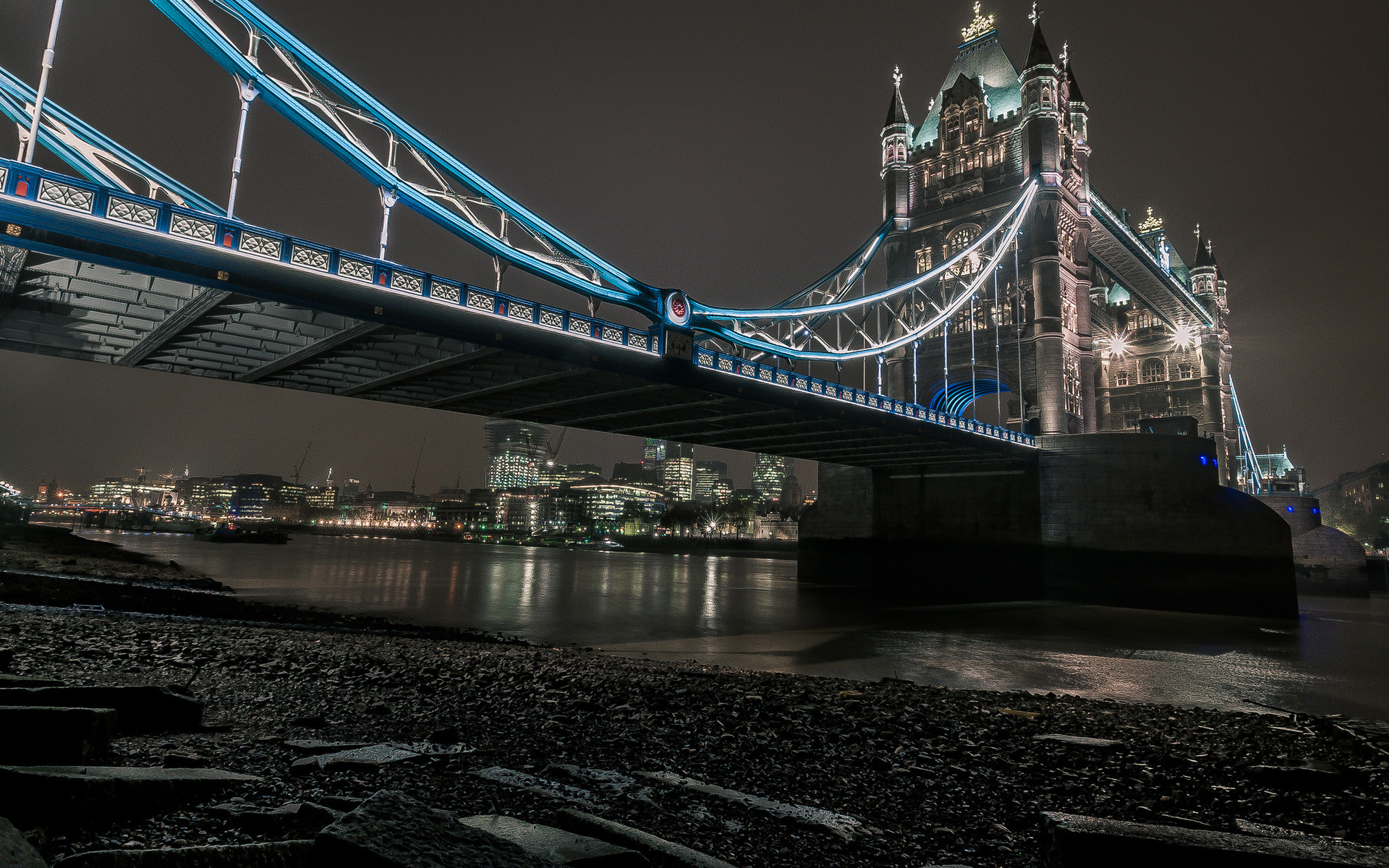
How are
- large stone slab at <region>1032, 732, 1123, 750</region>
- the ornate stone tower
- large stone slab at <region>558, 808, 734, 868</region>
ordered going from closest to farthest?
large stone slab at <region>558, 808, 734, 868</region>, large stone slab at <region>1032, 732, 1123, 750</region>, the ornate stone tower

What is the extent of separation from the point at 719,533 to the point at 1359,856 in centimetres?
11542

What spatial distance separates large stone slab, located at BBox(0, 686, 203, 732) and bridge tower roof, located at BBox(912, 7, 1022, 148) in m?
54.1

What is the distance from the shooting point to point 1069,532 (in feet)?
104

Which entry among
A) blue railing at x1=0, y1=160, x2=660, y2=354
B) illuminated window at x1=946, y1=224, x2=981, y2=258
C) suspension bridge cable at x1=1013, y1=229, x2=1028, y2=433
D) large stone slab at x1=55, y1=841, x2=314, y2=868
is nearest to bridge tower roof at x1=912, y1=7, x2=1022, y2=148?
illuminated window at x1=946, y1=224, x2=981, y2=258

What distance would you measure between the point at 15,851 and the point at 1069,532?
35.2 metres

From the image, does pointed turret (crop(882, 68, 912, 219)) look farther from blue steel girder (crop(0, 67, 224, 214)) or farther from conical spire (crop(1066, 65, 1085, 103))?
blue steel girder (crop(0, 67, 224, 214))

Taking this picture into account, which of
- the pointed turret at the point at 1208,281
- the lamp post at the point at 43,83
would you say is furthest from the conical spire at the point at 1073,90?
the lamp post at the point at 43,83

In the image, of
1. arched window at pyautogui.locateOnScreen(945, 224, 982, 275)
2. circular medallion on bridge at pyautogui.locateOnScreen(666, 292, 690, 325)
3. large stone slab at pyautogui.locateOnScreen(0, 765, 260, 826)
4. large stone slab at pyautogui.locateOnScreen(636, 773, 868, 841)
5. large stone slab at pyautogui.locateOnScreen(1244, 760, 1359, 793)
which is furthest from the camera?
arched window at pyautogui.locateOnScreen(945, 224, 982, 275)

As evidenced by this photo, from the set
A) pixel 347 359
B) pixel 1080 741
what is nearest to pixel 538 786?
pixel 1080 741

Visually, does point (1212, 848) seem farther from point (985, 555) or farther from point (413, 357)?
point (985, 555)

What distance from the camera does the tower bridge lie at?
49.2 feet

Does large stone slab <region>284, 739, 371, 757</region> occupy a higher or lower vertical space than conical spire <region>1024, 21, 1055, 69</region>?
lower

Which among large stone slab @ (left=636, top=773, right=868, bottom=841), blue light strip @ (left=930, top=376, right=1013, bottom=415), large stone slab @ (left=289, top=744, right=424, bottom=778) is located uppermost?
blue light strip @ (left=930, top=376, right=1013, bottom=415)

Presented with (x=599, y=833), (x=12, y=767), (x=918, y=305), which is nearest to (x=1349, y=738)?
(x=599, y=833)
